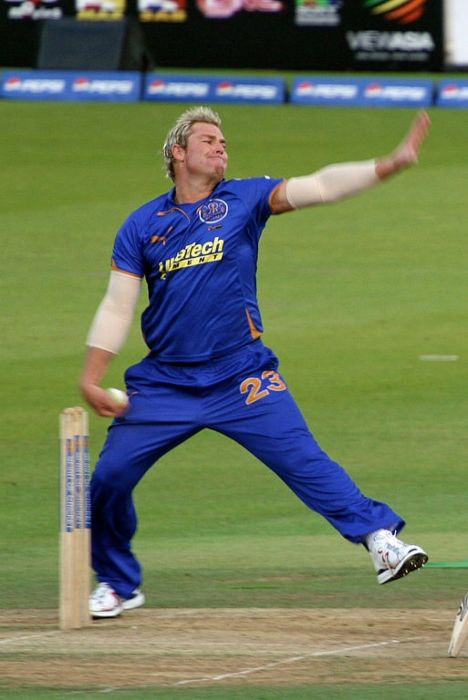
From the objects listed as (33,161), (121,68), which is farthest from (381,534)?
(121,68)

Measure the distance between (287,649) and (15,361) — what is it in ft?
26.4

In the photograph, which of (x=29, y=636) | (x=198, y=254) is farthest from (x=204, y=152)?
(x=29, y=636)

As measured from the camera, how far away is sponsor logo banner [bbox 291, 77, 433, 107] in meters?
25.3

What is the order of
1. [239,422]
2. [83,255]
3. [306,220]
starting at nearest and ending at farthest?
[239,422] → [83,255] → [306,220]

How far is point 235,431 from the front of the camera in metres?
7.02

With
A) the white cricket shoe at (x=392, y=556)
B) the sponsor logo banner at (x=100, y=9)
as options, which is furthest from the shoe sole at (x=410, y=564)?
the sponsor logo banner at (x=100, y=9)

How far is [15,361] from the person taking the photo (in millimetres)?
14281

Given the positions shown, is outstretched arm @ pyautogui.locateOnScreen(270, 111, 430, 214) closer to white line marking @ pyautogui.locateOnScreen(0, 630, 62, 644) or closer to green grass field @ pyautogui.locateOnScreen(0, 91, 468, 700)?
green grass field @ pyautogui.locateOnScreen(0, 91, 468, 700)

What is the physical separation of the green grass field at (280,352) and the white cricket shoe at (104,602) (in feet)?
1.11

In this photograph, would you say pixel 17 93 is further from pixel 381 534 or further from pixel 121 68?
pixel 381 534

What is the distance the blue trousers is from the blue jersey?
0.10 meters

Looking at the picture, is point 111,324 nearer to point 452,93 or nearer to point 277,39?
point 452,93

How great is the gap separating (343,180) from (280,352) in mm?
7653

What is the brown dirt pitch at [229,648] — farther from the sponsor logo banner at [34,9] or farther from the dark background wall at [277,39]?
the sponsor logo banner at [34,9]
